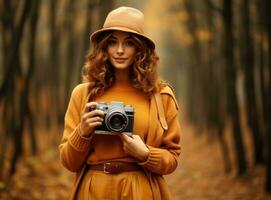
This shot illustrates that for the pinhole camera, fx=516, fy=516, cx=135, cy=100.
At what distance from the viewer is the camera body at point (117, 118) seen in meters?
3.30

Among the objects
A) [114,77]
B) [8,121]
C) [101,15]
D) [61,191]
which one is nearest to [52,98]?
[101,15]

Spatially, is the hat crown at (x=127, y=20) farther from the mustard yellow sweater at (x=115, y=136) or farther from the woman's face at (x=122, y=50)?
the mustard yellow sweater at (x=115, y=136)

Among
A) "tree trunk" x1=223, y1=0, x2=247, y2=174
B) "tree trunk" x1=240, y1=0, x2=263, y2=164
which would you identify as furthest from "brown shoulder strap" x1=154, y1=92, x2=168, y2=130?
"tree trunk" x1=240, y1=0, x2=263, y2=164

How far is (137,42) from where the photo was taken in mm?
3682

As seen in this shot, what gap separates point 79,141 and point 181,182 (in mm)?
9128

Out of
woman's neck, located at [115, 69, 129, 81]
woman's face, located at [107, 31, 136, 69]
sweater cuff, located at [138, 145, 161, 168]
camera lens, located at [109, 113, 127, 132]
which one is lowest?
sweater cuff, located at [138, 145, 161, 168]

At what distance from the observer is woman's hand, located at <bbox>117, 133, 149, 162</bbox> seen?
337 centimetres

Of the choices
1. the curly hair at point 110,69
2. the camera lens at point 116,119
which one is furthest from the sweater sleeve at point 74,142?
the camera lens at point 116,119

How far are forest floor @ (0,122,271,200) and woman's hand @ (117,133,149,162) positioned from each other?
5.69 meters

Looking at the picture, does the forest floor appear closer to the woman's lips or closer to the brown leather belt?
the brown leather belt

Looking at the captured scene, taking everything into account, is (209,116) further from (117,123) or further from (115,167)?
(117,123)

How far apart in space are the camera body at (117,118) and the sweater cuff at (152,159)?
0.22 metres

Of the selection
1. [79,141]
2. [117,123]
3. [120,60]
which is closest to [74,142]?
[79,141]

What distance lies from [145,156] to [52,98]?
1599 cm
